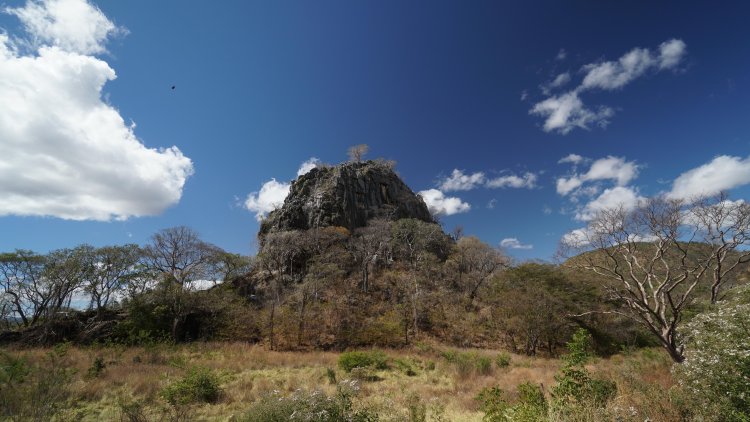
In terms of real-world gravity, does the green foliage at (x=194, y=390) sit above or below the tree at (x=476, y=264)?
below

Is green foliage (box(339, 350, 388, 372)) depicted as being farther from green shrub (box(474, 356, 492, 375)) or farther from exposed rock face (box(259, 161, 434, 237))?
exposed rock face (box(259, 161, 434, 237))

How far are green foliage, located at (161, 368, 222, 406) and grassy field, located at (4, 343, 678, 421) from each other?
24 centimetres

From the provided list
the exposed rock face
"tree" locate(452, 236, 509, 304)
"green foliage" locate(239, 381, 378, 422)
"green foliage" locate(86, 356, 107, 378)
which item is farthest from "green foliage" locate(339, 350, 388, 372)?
the exposed rock face

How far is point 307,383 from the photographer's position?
12.4 metres

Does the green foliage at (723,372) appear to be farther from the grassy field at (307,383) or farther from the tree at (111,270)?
the tree at (111,270)

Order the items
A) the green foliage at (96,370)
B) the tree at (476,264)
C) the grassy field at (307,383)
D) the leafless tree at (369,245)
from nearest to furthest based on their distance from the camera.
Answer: the grassy field at (307,383) → the green foliage at (96,370) → the tree at (476,264) → the leafless tree at (369,245)

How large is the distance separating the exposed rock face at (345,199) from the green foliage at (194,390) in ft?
142

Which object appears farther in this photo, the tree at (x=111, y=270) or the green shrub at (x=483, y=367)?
the tree at (x=111, y=270)

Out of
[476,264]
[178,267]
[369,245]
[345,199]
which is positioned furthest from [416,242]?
[178,267]

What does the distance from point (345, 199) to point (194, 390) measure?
49911 millimetres

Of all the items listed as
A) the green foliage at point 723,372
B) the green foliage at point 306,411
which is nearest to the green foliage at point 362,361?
the green foliage at point 306,411

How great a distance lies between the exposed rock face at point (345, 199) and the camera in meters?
55.0

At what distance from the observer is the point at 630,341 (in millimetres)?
26031

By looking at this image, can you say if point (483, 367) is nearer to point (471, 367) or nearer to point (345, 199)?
point (471, 367)
